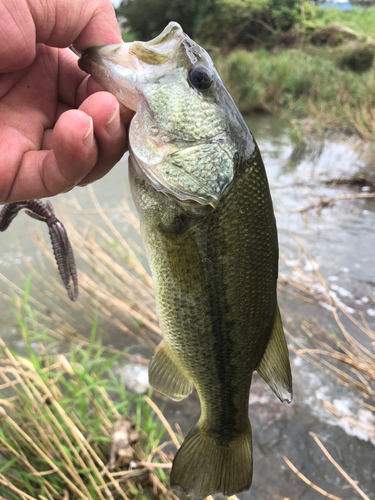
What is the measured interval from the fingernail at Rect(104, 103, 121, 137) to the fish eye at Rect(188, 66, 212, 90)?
259 mm

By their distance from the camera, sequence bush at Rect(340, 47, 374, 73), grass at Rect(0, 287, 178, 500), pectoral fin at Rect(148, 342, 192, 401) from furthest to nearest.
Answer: bush at Rect(340, 47, 374, 73)
grass at Rect(0, 287, 178, 500)
pectoral fin at Rect(148, 342, 192, 401)

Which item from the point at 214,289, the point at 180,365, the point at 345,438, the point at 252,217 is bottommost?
the point at 345,438

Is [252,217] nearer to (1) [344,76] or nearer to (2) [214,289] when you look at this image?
(2) [214,289]

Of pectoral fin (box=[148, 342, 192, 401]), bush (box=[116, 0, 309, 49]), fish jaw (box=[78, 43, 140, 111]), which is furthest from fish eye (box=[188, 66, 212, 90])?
bush (box=[116, 0, 309, 49])

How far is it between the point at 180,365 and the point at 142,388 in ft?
6.72

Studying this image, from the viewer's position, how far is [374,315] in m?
4.15

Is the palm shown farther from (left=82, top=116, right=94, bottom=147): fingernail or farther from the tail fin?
the tail fin

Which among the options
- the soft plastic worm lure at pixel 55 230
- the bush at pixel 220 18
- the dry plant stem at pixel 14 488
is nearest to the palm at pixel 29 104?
the soft plastic worm lure at pixel 55 230

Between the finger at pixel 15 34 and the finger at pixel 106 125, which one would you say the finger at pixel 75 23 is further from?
the finger at pixel 106 125

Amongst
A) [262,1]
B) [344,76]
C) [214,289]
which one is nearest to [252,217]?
[214,289]

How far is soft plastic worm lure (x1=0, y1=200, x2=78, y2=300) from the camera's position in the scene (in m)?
1.48

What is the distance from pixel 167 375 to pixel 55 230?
75 centimetres

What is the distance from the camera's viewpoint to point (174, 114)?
1147 millimetres

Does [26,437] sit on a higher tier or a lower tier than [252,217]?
lower
